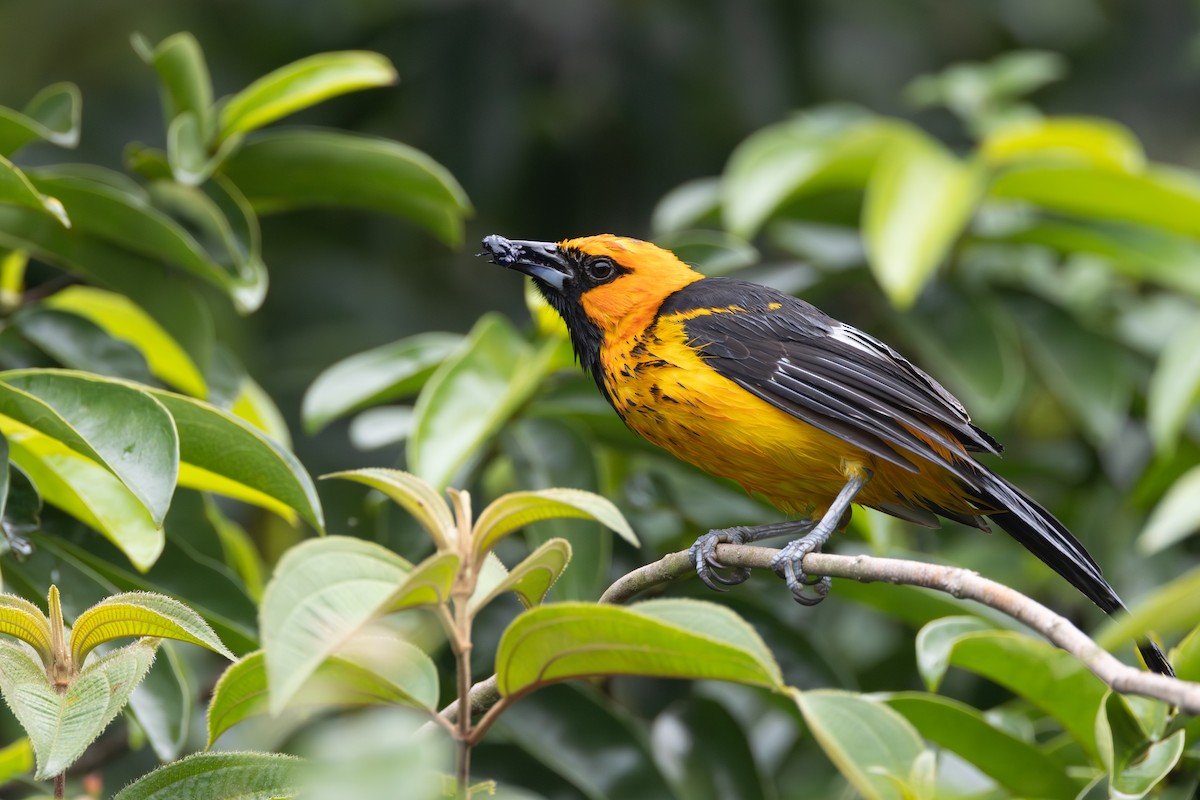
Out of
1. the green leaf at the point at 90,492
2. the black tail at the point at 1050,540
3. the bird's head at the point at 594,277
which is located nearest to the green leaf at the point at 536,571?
the green leaf at the point at 90,492

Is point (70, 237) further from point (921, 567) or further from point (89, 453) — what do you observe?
point (921, 567)

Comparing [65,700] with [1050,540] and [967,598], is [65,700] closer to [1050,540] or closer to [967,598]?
[967,598]

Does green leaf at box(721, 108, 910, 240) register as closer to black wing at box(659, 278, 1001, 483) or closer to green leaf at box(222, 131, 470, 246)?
black wing at box(659, 278, 1001, 483)

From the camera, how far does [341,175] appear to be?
11.5ft

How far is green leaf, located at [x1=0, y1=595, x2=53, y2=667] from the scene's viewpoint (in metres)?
1.84

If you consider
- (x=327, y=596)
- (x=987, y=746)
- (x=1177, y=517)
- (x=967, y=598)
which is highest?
(x=327, y=596)

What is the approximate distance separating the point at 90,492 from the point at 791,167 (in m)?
2.57

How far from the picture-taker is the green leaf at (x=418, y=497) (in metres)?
1.75

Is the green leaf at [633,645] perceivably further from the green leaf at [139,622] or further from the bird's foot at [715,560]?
the bird's foot at [715,560]

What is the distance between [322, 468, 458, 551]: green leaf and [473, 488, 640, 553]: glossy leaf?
5 cm

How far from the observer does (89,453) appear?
2.30 meters

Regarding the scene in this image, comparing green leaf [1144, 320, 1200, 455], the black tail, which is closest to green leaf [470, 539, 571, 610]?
the black tail

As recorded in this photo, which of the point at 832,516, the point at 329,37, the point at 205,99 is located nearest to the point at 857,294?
the point at 832,516

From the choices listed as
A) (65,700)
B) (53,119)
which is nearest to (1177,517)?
(65,700)
